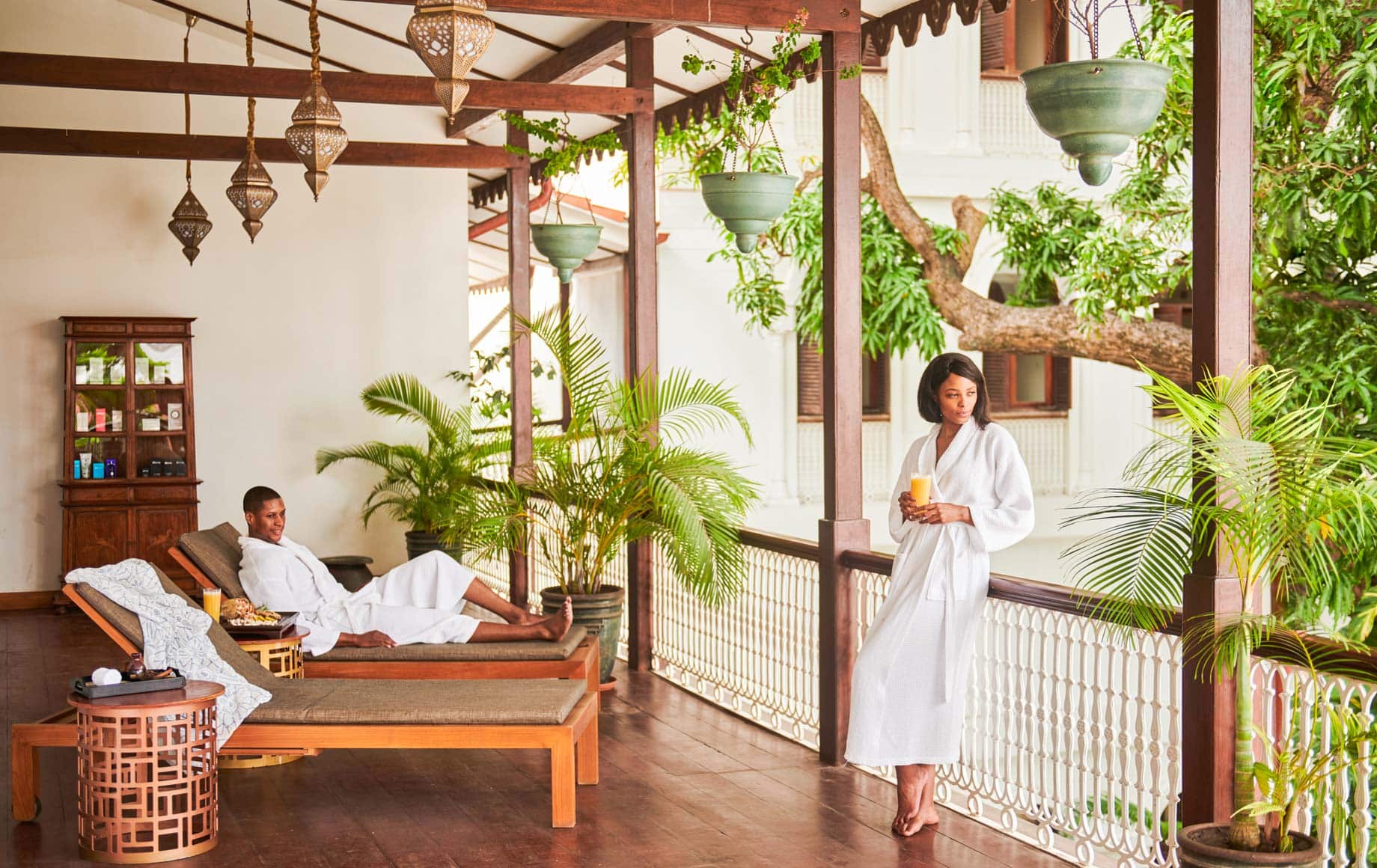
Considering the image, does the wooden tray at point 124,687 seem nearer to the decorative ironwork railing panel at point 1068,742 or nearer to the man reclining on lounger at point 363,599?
the man reclining on lounger at point 363,599

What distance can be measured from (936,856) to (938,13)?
424 cm

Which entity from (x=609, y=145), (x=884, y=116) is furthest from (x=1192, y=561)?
(x=884, y=116)

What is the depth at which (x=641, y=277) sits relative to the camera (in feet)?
26.8

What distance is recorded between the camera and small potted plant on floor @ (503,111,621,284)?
8.58 metres

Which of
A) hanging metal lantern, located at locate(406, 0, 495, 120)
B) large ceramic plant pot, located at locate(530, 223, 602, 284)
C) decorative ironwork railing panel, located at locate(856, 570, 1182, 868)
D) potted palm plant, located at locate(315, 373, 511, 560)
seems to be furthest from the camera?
potted palm plant, located at locate(315, 373, 511, 560)

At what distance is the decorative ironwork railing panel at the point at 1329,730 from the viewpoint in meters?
3.71

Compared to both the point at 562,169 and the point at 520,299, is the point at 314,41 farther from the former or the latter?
the point at 520,299

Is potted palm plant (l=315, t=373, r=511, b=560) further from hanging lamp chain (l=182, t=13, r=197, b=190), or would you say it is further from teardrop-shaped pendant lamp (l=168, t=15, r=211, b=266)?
hanging lamp chain (l=182, t=13, r=197, b=190)

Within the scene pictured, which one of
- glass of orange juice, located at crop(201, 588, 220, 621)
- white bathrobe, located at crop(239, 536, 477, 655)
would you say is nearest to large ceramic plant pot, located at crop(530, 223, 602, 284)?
white bathrobe, located at crop(239, 536, 477, 655)

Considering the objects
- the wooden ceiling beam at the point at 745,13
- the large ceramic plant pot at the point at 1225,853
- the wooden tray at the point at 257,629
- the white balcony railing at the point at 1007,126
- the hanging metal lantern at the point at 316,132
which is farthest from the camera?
the white balcony railing at the point at 1007,126

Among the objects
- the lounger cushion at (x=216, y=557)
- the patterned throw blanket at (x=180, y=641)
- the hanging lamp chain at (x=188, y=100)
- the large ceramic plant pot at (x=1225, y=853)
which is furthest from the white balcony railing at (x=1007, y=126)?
the large ceramic plant pot at (x=1225, y=853)

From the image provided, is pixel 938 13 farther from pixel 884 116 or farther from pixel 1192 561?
pixel 884 116

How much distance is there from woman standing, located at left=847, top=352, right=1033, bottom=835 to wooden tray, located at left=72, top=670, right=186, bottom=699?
2.35m

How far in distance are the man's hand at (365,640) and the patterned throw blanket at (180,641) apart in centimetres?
114
